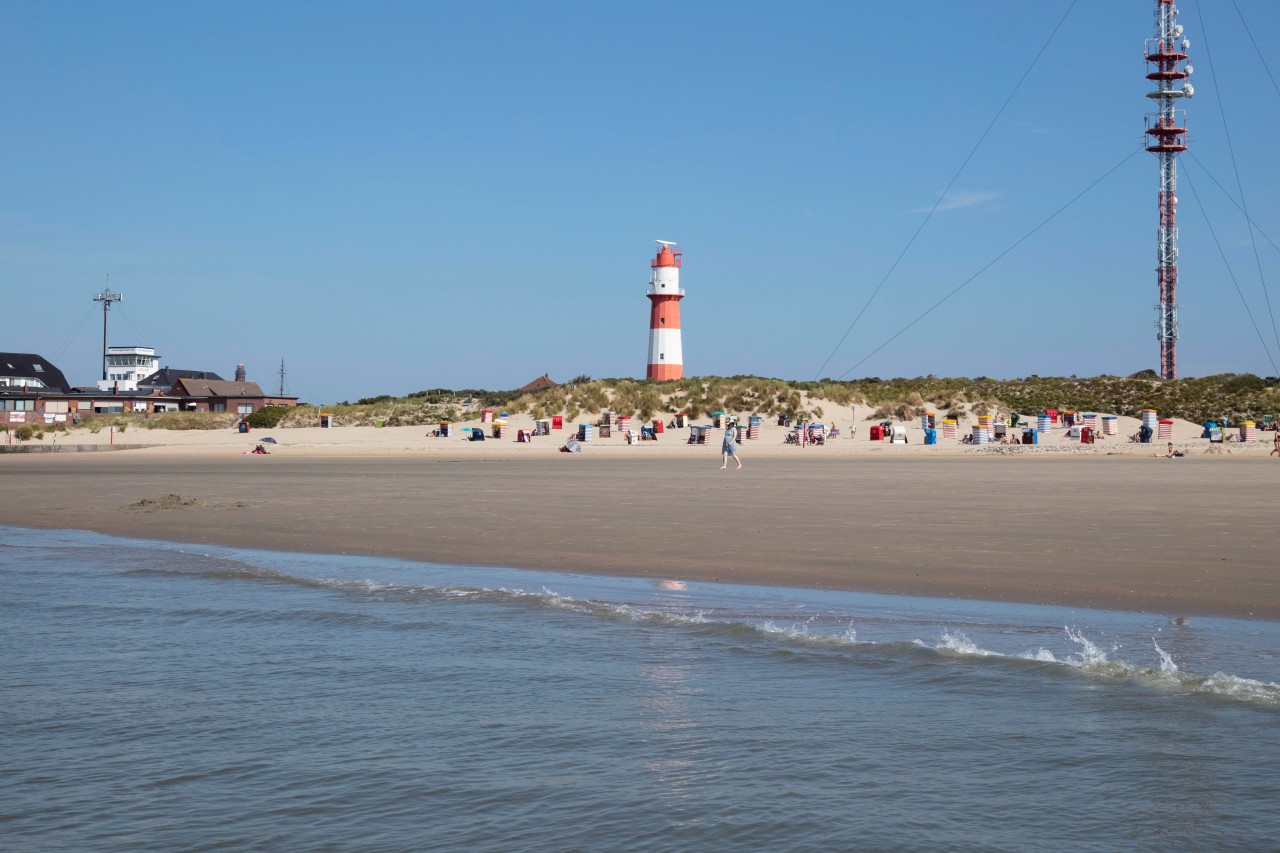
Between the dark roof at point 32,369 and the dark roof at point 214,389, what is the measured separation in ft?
69.4

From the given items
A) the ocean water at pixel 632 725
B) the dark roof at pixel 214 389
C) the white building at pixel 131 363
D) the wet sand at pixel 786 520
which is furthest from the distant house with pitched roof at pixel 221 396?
the ocean water at pixel 632 725

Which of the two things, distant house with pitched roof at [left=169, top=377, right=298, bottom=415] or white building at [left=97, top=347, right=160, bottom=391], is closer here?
distant house with pitched roof at [left=169, top=377, right=298, bottom=415]

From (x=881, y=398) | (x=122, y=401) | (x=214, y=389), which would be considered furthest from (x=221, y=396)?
(x=881, y=398)

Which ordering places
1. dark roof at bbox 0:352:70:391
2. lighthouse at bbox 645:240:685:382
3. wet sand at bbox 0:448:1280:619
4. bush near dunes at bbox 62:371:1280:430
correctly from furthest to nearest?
dark roof at bbox 0:352:70:391 < lighthouse at bbox 645:240:685:382 < bush near dunes at bbox 62:371:1280:430 < wet sand at bbox 0:448:1280:619

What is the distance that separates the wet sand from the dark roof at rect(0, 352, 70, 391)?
75729mm

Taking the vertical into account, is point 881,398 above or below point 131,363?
below

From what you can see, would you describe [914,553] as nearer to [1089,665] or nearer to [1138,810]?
[1089,665]

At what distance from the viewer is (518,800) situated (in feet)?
16.2

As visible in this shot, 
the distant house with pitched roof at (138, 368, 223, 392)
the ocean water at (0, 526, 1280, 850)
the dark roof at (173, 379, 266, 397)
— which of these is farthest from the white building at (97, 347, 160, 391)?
the ocean water at (0, 526, 1280, 850)

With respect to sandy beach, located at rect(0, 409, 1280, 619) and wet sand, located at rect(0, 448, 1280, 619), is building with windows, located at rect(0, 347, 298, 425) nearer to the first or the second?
sandy beach, located at rect(0, 409, 1280, 619)

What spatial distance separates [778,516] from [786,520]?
21.3 inches

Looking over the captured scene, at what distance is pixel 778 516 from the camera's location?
16.1 metres

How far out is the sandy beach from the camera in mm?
10867

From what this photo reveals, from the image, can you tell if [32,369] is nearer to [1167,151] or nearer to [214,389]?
[214,389]
